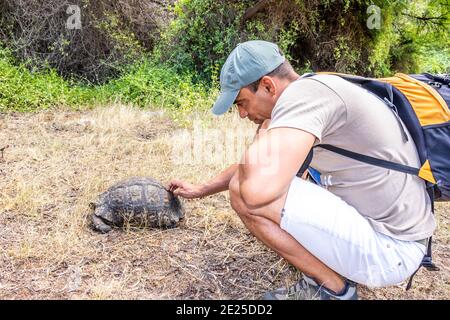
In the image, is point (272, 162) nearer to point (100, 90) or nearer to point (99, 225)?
point (99, 225)

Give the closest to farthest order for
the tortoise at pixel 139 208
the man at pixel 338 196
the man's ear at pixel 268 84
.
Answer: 1. the man at pixel 338 196
2. the man's ear at pixel 268 84
3. the tortoise at pixel 139 208

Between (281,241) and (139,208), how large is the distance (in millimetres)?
1117

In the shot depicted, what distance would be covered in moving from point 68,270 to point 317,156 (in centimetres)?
135

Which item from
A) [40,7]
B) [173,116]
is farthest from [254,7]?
[40,7]

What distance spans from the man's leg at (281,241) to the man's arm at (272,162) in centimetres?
16

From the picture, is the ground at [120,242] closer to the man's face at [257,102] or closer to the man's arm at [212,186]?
the man's arm at [212,186]

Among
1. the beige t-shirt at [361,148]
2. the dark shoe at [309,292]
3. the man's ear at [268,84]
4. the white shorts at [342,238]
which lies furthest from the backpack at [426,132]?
the dark shoe at [309,292]

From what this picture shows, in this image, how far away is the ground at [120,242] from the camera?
2.20m

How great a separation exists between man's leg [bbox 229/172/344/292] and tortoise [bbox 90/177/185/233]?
34.3 inches

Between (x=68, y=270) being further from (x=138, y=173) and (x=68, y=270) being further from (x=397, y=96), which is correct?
(x=397, y=96)

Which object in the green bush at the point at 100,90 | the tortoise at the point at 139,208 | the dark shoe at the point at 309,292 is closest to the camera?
the dark shoe at the point at 309,292

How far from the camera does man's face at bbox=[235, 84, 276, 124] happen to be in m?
1.82

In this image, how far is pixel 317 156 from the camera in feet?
6.01

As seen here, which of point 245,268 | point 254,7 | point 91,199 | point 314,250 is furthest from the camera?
point 254,7
